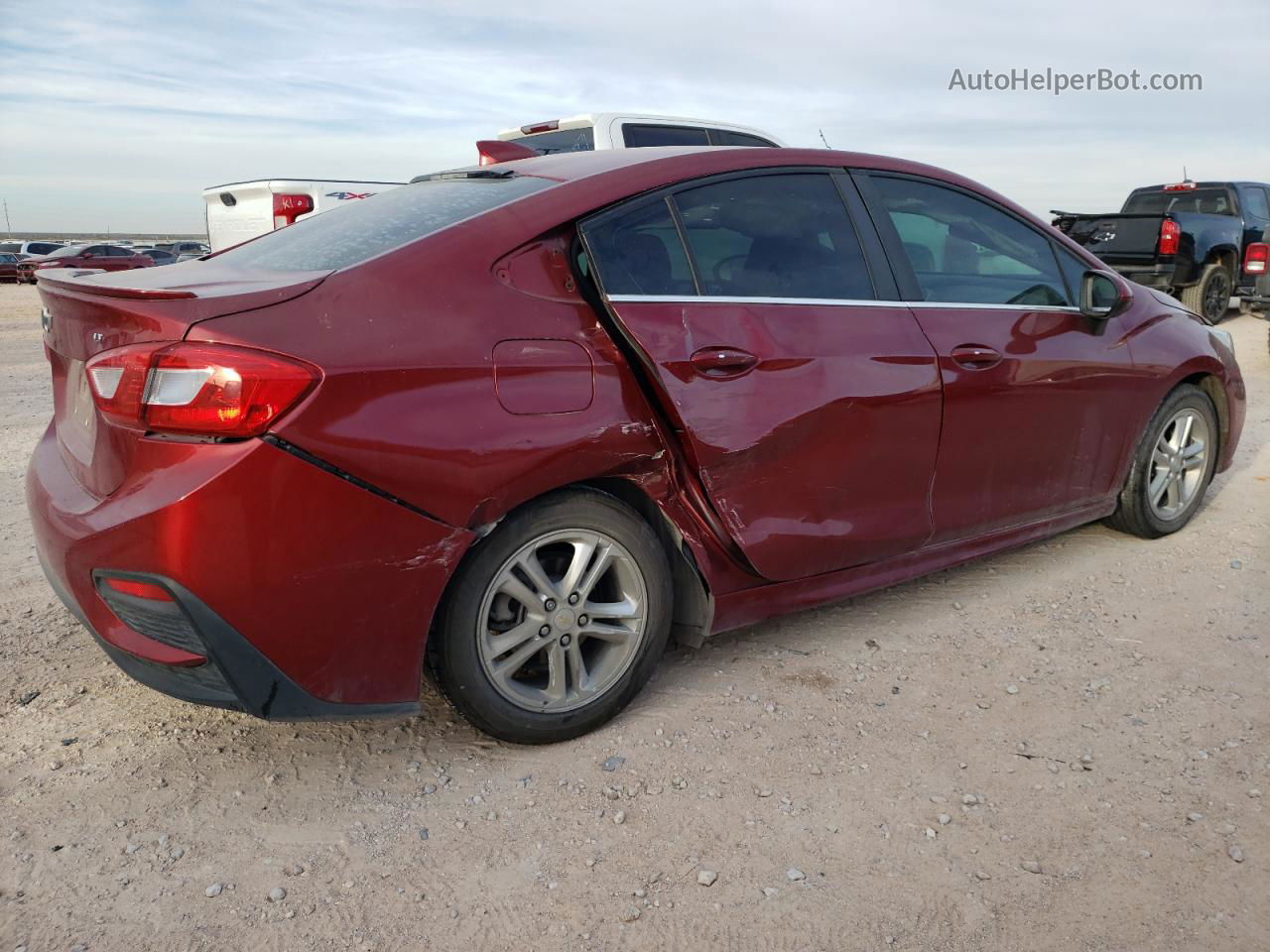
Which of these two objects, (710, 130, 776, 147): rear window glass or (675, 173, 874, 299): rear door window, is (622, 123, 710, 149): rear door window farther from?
(675, 173, 874, 299): rear door window

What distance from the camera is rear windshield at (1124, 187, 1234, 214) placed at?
14445 mm

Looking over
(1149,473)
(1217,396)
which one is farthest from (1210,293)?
(1149,473)

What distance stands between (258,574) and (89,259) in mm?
31561

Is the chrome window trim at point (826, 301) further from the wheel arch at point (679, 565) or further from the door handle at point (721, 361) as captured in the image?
the wheel arch at point (679, 565)

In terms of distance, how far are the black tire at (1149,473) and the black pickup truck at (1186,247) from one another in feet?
28.7

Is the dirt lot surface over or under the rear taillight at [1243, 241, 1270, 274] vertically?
under

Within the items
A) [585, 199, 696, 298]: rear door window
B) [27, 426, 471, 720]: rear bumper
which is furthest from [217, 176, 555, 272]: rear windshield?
[27, 426, 471, 720]: rear bumper

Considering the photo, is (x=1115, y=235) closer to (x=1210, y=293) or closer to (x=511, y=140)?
(x=1210, y=293)

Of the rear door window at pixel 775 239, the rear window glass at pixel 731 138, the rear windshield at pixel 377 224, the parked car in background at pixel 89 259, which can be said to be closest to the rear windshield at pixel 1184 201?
the rear window glass at pixel 731 138

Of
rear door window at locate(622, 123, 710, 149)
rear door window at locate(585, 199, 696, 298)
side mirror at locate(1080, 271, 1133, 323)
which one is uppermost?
rear door window at locate(622, 123, 710, 149)

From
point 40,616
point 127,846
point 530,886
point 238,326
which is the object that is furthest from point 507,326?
point 40,616

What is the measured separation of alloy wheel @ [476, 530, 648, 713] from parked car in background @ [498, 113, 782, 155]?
5.96 meters

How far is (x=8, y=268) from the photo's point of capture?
31359 millimetres

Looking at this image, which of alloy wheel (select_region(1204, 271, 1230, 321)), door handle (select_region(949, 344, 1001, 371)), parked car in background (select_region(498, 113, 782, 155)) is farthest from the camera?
alloy wheel (select_region(1204, 271, 1230, 321))
